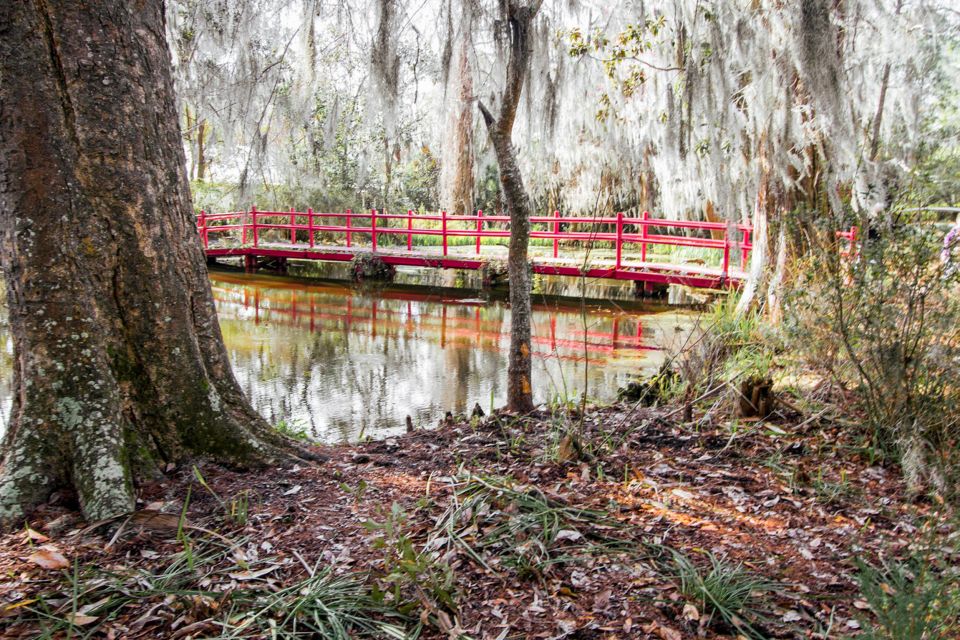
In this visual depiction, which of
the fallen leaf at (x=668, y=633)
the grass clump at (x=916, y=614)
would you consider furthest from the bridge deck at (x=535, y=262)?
the grass clump at (x=916, y=614)

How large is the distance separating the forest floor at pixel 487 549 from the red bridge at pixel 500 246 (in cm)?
466

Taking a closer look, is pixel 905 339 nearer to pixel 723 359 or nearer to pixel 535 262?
pixel 723 359

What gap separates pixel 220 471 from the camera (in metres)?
3.06

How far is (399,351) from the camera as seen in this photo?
9047mm

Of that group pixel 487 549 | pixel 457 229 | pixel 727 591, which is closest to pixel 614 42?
pixel 487 549

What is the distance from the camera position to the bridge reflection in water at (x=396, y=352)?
6.54 metres

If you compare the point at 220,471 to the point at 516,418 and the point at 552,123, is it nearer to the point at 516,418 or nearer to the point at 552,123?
the point at 516,418

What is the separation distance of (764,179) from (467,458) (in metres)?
5.16

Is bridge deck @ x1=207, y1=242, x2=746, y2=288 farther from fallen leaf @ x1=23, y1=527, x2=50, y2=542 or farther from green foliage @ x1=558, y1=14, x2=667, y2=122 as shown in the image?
fallen leaf @ x1=23, y1=527, x2=50, y2=542

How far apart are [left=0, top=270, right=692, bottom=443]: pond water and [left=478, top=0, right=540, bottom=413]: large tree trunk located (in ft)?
0.65

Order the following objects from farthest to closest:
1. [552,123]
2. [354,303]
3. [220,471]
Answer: [354,303], [552,123], [220,471]

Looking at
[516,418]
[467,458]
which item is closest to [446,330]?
[516,418]

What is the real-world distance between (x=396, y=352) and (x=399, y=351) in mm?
70

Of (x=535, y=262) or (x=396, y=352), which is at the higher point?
(x=535, y=262)
